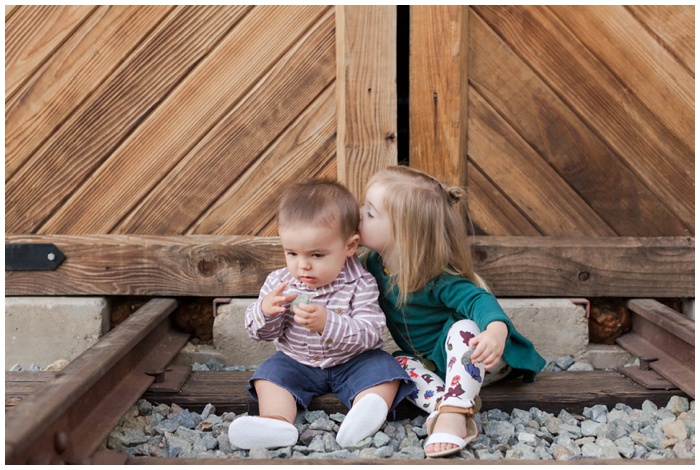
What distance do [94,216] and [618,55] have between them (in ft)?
7.89

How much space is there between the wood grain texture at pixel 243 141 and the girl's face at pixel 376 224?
0.68 m

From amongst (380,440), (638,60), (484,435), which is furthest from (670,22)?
(380,440)

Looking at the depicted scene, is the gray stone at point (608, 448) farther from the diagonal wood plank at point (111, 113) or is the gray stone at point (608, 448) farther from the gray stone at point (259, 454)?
the diagonal wood plank at point (111, 113)

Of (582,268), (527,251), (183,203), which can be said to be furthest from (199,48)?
(582,268)

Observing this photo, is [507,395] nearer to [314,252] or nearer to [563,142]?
[314,252]

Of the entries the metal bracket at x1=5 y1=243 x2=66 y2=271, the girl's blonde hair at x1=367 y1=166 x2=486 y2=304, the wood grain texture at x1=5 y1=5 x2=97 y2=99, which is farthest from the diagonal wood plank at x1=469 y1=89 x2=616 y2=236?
the metal bracket at x1=5 y1=243 x2=66 y2=271

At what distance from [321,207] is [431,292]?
21.4 inches

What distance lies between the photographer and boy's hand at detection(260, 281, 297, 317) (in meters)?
2.35

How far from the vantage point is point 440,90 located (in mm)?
3094

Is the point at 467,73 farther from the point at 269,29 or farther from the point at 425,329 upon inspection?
the point at 425,329

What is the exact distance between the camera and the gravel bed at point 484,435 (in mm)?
2162

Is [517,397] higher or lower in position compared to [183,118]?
lower

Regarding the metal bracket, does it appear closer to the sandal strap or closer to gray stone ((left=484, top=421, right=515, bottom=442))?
the sandal strap

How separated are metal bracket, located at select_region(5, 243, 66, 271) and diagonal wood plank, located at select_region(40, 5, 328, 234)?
0.29 feet
